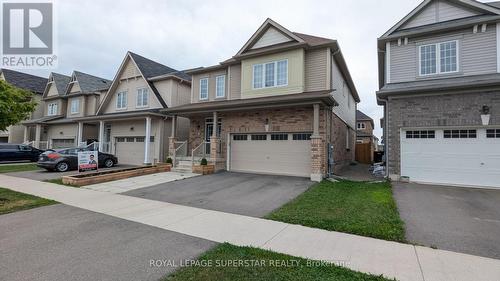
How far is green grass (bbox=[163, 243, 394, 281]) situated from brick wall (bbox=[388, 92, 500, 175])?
9.38m

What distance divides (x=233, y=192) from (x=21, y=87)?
32.5 metres

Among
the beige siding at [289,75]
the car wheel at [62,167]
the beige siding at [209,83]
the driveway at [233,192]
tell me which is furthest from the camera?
the beige siding at [209,83]

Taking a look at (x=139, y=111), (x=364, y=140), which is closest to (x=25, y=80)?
(x=139, y=111)

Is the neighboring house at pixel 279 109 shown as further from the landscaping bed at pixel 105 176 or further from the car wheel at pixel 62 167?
the car wheel at pixel 62 167

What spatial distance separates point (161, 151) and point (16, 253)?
14.2 metres

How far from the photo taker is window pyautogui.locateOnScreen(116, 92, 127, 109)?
2070cm

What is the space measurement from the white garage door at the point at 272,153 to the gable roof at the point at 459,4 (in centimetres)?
682

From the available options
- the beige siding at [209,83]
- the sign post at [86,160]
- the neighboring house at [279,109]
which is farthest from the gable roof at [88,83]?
the neighboring house at [279,109]

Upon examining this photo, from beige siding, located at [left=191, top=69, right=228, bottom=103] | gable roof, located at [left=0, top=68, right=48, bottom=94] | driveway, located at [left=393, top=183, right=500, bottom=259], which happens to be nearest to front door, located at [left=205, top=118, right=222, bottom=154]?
beige siding, located at [left=191, top=69, right=228, bottom=103]

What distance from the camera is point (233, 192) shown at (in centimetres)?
937

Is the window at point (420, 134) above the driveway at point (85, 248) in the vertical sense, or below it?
above

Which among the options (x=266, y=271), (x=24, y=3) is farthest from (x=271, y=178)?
(x=24, y=3)

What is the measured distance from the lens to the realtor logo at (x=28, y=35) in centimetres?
1305

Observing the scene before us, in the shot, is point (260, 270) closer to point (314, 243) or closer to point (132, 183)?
point (314, 243)
